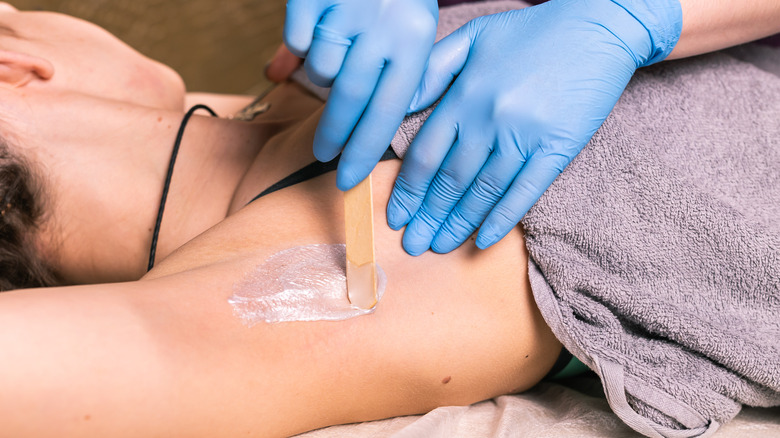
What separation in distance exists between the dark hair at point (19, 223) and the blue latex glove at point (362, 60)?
518mm

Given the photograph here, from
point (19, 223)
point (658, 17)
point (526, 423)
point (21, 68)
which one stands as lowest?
point (526, 423)

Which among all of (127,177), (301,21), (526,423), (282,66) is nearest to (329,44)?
(301,21)

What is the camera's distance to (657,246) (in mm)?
783

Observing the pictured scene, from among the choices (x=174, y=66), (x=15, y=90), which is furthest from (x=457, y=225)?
(x=174, y=66)

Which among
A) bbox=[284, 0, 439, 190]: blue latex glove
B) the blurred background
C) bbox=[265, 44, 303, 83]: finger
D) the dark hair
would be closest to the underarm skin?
→ bbox=[284, 0, 439, 190]: blue latex glove

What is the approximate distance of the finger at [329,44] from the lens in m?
0.74

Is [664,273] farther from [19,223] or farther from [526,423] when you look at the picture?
[19,223]

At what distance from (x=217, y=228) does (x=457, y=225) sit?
0.35m

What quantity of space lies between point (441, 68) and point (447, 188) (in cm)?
18

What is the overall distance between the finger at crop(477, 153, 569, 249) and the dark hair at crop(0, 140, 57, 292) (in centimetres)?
74

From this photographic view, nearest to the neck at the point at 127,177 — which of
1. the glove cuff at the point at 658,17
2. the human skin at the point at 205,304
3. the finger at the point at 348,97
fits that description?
the human skin at the point at 205,304

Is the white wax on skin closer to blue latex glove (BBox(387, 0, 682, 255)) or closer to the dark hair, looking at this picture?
blue latex glove (BBox(387, 0, 682, 255))

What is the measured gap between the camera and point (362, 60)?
753 mm

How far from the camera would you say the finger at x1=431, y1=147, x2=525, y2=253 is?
81cm
